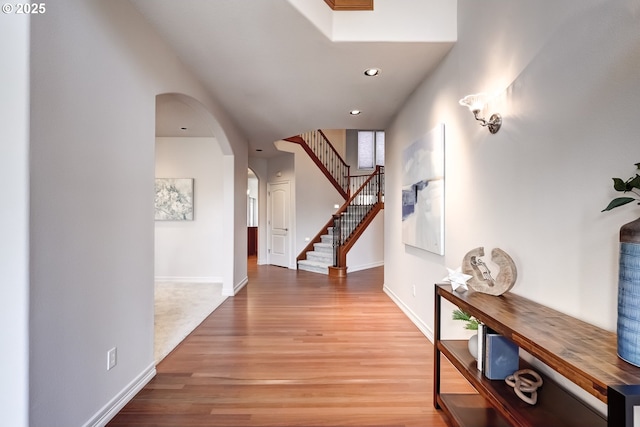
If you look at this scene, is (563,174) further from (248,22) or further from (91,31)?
(91,31)

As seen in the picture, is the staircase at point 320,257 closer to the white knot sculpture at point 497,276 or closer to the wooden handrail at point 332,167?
the wooden handrail at point 332,167

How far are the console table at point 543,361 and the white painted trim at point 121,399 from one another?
205cm

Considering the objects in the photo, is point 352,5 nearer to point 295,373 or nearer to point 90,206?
point 90,206

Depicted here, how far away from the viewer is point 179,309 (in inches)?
162

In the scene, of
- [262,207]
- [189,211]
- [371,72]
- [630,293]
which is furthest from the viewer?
[262,207]

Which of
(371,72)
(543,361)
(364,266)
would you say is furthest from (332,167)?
(543,361)

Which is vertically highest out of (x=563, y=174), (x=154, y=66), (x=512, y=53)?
(x=154, y=66)

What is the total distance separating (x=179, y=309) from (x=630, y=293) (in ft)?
14.3

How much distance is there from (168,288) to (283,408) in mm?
4068

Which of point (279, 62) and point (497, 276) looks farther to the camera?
point (279, 62)

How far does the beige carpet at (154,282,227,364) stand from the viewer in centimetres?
305

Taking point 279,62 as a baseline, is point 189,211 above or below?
below

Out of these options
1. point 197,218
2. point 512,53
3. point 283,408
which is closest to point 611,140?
point 512,53

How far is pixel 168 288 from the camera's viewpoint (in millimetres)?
5305
